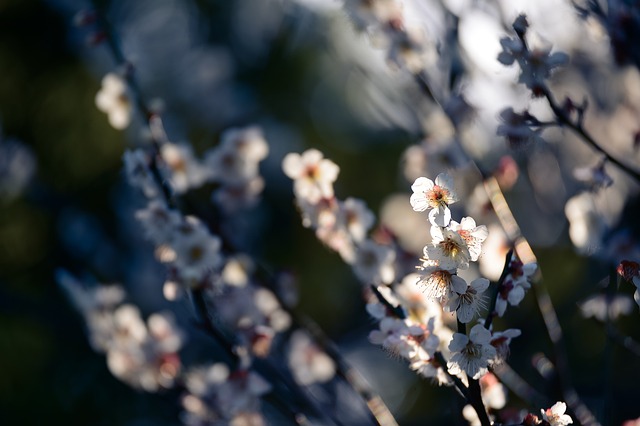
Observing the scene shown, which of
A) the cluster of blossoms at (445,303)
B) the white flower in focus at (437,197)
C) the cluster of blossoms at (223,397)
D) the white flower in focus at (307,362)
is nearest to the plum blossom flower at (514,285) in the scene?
the cluster of blossoms at (445,303)

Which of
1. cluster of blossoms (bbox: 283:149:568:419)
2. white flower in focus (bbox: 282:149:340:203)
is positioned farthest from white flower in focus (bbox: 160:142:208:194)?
cluster of blossoms (bbox: 283:149:568:419)

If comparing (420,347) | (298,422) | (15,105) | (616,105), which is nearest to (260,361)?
(298,422)

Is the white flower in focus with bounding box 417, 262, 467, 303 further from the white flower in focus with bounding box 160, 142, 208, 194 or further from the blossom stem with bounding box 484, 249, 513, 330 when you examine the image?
the white flower in focus with bounding box 160, 142, 208, 194

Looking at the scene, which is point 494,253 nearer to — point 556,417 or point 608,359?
Answer: point 608,359

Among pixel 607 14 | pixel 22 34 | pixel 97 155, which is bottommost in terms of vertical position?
pixel 607 14

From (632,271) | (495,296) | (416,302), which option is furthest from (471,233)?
(416,302)

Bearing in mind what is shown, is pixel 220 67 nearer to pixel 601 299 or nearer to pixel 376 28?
pixel 376 28

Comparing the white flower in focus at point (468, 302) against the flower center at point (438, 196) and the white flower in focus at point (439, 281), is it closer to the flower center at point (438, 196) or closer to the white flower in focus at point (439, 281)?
the white flower in focus at point (439, 281)
